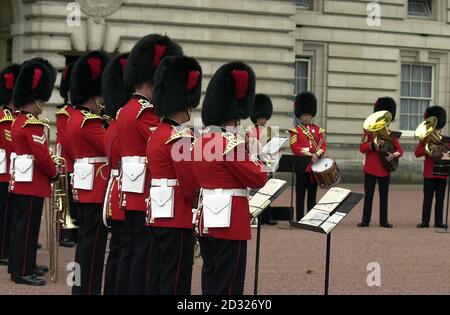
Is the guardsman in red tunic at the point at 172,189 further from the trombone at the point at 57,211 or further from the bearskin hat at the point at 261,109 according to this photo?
the bearskin hat at the point at 261,109

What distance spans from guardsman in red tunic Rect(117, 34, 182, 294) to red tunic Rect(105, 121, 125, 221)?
85mm

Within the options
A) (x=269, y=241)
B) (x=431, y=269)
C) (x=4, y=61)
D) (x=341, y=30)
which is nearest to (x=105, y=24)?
(x=4, y=61)


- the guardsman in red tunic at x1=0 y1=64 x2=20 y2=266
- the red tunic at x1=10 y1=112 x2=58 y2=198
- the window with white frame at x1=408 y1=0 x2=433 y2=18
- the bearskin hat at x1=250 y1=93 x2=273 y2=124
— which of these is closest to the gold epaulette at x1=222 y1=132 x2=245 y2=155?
the red tunic at x1=10 y1=112 x2=58 y2=198

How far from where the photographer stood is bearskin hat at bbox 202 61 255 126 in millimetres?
6816

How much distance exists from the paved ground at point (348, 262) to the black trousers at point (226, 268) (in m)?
1.89

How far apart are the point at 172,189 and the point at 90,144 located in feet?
5.52

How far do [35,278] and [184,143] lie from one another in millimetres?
2809

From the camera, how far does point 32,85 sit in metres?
9.21

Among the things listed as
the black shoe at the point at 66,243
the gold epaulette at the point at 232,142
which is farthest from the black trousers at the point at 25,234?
the gold epaulette at the point at 232,142

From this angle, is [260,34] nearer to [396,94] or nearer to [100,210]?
[396,94]

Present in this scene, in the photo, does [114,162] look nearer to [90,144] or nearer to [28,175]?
[90,144]

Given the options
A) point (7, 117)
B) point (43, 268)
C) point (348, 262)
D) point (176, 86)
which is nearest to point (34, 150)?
point (43, 268)

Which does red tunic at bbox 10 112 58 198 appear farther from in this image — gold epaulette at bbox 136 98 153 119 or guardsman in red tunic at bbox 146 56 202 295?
guardsman in red tunic at bbox 146 56 202 295
